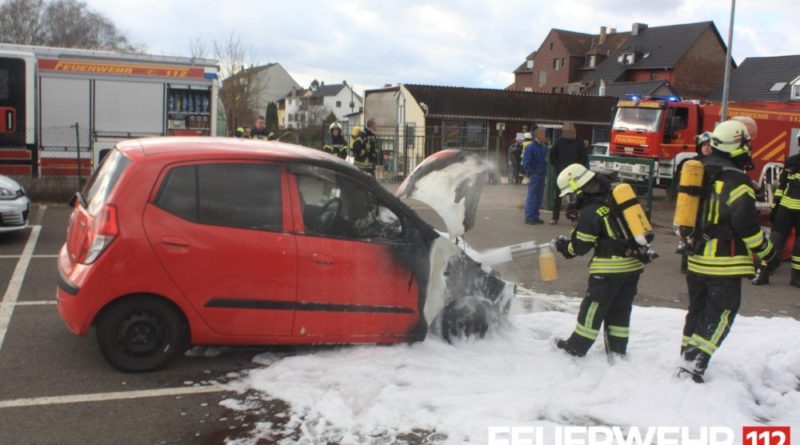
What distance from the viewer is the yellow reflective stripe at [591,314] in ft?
16.4

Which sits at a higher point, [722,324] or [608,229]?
[608,229]

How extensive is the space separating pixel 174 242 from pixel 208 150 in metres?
0.71

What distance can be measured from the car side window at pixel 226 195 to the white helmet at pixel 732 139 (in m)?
3.17

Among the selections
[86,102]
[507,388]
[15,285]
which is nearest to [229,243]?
[507,388]

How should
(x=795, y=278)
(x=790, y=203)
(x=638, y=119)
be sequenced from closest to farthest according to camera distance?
(x=790, y=203), (x=795, y=278), (x=638, y=119)

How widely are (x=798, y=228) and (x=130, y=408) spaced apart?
797 cm

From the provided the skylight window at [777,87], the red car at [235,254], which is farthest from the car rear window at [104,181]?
the skylight window at [777,87]

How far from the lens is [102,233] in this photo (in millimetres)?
4379

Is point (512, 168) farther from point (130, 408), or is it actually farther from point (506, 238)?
point (130, 408)

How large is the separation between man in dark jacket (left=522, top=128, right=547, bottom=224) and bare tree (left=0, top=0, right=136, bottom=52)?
48657 mm

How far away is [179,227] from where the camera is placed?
450cm

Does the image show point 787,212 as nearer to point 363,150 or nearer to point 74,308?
point 363,150

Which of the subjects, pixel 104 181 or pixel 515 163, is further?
pixel 515 163

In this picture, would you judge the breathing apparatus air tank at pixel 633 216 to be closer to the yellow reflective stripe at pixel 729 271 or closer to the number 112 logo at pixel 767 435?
the yellow reflective stripe at pixel 729 271
